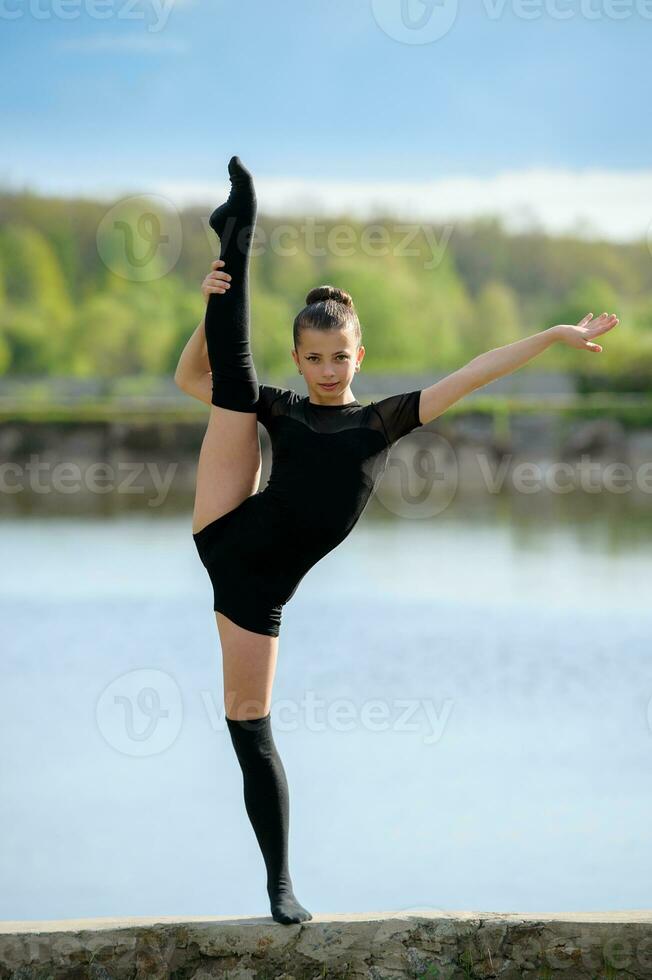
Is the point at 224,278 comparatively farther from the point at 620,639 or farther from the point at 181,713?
the point at 620,639

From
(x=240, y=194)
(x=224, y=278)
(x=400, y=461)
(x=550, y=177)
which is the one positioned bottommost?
(x=400, y=461)

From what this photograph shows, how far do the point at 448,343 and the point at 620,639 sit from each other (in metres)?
33.6

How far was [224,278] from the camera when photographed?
7.22 ft

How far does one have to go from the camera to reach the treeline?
36562 millimetres

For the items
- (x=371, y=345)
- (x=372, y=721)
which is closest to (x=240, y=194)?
(x=372, y=721)
